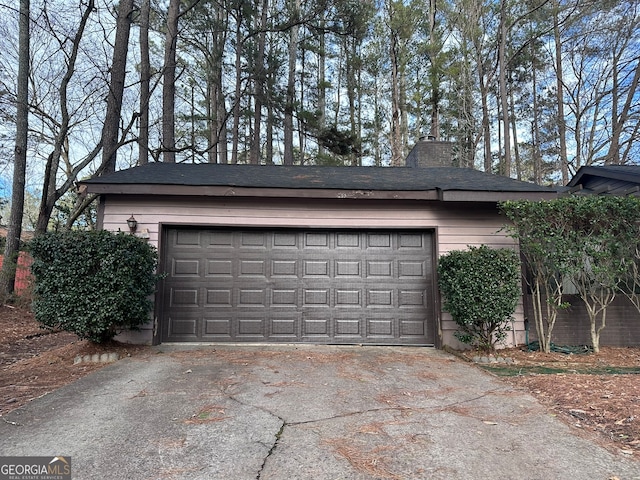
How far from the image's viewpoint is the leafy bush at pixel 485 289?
463 cm

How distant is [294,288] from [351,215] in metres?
1.46

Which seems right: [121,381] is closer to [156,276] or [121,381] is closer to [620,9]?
[156,276]

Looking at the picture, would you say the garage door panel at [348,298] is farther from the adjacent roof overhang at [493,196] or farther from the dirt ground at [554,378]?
the adjacent roof overhang at [493,196]

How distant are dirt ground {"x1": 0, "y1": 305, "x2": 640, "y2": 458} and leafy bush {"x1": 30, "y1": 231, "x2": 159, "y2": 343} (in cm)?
56

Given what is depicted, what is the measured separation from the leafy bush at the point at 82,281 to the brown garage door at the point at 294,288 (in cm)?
106

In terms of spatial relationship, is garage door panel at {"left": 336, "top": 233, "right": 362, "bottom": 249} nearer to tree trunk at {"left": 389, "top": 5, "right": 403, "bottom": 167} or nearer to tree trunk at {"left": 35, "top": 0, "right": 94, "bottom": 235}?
tree trunk at {"left": 35, "top": 0, "right": 94, "bottom": 235}

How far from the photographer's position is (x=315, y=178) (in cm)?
631

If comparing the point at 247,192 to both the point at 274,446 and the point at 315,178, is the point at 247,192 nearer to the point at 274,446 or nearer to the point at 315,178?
the point at 315,178

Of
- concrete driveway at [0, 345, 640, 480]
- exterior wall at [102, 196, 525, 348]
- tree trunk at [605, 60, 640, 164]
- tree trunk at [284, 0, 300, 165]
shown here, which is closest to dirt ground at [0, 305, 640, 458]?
concrete driveway at [0, 345, 640, 480]

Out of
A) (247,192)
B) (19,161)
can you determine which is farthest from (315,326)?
(19,161)

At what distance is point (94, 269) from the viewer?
4410 mm

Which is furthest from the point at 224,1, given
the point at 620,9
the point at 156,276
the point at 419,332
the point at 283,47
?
the point at 620,9

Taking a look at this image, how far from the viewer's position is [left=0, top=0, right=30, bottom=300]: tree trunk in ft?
→ 26.0

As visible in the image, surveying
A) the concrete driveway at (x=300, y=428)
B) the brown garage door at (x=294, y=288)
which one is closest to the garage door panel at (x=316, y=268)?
the brown garage door at (x=294, y=288)
